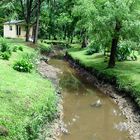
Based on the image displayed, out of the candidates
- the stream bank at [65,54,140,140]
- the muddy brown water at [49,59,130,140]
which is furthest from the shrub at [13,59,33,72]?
the stream bank at [65,54,140,140]

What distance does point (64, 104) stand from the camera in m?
21.3

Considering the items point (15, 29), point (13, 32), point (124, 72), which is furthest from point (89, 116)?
point (13, 32)

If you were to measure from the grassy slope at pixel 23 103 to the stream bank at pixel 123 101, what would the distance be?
4121mm

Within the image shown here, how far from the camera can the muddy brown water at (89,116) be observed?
16.7 meters

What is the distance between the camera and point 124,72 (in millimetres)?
26406

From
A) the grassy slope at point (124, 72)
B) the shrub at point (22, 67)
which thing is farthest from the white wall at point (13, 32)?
the shrub at point (22, 67)

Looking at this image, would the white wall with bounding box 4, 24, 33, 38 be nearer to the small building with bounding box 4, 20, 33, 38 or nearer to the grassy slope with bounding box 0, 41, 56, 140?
the small building with bounding box 4, 20, 33, 38

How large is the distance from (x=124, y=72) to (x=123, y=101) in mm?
4855

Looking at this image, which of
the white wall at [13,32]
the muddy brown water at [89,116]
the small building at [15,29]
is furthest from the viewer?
the white wall at [13,32]

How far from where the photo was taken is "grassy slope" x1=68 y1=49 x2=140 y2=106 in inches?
865

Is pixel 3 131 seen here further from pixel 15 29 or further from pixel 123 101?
pixel 15 29

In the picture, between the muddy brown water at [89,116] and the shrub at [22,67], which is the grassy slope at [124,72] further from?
the shrub at [22,67]

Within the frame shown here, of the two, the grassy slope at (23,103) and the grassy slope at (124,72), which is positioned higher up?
the grassy slope at (23,103)

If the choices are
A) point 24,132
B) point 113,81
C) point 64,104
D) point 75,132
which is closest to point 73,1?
point 113,81
